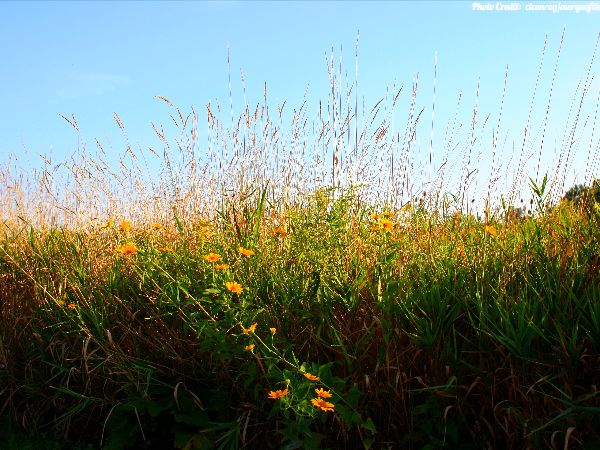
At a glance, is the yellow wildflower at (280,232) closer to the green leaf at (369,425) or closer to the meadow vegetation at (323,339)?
the meadow vegetation at (323,339)

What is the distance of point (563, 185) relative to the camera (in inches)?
134

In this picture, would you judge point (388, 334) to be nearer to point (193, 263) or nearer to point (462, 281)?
point (462, 281)

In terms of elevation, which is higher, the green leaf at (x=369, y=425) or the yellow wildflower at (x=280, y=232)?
the yellow wildflower at (x=280, y=232)

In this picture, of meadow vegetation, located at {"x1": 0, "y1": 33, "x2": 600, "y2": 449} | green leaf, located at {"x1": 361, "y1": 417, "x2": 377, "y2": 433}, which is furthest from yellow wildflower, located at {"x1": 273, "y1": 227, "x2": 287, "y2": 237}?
green leaf, located at {"x1": 361, "y1": 417, "x2": 377, "y2": 433}

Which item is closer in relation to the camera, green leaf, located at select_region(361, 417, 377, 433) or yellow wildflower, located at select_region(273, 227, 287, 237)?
green leaf, located at select_region(361, 417, 377, 433)

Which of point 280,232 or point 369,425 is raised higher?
point 280,232

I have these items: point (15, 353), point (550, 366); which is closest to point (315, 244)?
point (550, 366)

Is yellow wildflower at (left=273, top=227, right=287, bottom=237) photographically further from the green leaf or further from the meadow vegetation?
the green leaf

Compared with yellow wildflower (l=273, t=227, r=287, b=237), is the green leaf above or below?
below

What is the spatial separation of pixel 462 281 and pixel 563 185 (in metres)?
1.55

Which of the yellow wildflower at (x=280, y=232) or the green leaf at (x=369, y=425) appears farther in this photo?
the yellow wildflower at (x=280, y=232)

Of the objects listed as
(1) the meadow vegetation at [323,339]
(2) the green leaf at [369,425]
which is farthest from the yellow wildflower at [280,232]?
(2) the green leaf at [369,425]

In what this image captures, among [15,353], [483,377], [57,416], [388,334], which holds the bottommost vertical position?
[57,416]

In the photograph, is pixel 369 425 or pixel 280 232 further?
pixel 280 232
